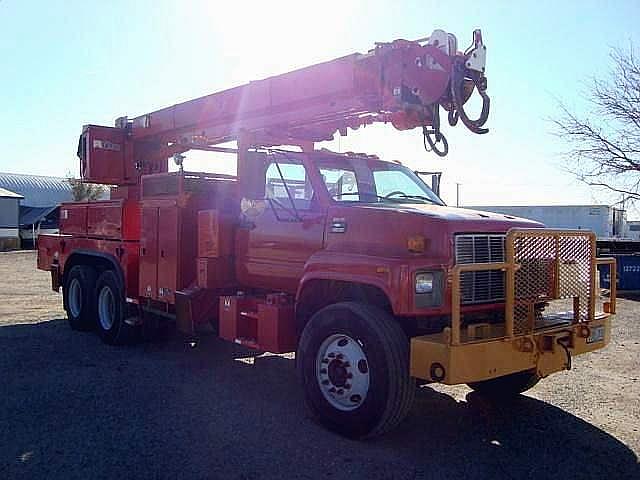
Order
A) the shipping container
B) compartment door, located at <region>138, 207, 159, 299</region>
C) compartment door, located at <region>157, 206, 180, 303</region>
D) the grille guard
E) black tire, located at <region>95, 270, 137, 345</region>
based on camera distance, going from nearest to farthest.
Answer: the grille guard < compartment door, located at <region>157, 206, 180, 303</region> < compartment door, located at <region>138, 207, 159, 299</region> < black tire, located at <region>95, 270, 137, 345</region> < the shipping container

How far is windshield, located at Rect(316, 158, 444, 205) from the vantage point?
624 centimetres

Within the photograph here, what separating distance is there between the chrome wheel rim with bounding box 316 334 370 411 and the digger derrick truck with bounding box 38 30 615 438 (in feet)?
0.04

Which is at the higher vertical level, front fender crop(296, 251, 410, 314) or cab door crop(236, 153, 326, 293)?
cab door crop(236, 153, 326, 293)

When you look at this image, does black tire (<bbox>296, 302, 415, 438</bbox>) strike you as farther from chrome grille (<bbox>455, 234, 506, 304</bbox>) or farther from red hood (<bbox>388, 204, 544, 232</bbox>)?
red hood (<bbox>388, 204, 544, 232</bbox>)

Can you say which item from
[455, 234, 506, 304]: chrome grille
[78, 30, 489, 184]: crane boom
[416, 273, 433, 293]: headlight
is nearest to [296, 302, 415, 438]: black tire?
[416, 273, 433, 293]: headlight

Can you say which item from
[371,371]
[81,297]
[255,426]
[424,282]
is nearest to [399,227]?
[424,282]

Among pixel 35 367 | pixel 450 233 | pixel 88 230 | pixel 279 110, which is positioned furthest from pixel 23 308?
pixel 450 233

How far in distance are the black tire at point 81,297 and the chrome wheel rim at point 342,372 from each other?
5.43 m

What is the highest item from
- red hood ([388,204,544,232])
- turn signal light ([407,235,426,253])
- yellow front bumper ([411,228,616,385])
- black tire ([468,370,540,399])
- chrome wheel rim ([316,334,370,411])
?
red hood ([388,204,544,232])

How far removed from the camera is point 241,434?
5.30 meters

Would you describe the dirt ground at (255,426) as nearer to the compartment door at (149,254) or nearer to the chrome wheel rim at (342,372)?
the chrome wheel rim at (342,372)

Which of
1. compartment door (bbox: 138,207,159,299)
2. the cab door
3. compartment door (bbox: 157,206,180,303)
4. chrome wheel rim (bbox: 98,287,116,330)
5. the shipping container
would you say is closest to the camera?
the cab door

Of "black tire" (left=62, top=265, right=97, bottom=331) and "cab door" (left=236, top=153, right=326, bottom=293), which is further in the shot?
"black tire" (left=62, top=265, right=97, bottom=331)

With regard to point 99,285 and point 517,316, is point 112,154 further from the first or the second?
point 517,316
